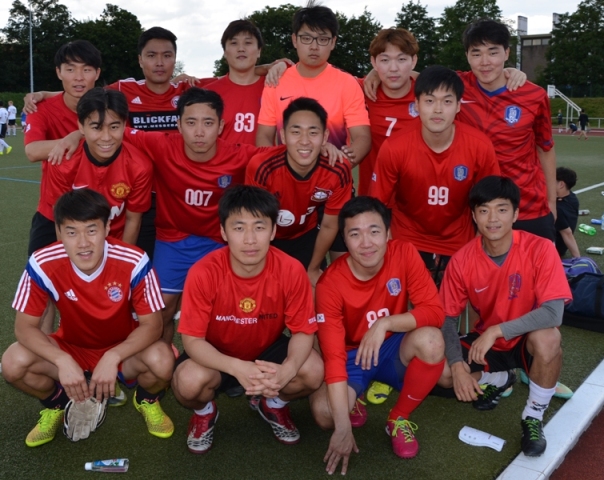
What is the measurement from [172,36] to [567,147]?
22919 millimetres

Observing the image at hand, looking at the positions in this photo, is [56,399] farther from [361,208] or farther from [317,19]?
[317,19]

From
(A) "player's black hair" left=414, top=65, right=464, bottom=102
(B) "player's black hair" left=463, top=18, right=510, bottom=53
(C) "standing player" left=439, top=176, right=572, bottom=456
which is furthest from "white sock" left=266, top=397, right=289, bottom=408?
(B) "player's black hair" left=463, top=18, right=510, bottom=53

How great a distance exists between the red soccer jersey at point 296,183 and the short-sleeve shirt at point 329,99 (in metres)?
0.57

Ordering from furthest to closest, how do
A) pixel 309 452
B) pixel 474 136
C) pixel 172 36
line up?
pixel 172 36 < pixel 474 136 < pixel 309 452

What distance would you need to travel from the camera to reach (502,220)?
3.56 m

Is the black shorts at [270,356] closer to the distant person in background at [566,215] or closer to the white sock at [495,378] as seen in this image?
the white sock at [495,378]

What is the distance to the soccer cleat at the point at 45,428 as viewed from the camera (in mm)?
3340

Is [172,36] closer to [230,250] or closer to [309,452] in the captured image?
[230,250]

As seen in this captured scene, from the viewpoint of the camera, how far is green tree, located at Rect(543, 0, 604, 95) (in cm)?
5816

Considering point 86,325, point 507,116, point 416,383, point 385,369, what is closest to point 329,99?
point 507,116

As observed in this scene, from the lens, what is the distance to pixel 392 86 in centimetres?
459

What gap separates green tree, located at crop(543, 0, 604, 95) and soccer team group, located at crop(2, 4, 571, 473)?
6014cm

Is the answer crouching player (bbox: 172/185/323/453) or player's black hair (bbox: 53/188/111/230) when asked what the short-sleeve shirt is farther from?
player's black hair (bbox: 53/188/111/230)

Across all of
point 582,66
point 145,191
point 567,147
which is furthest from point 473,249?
point 582,66
